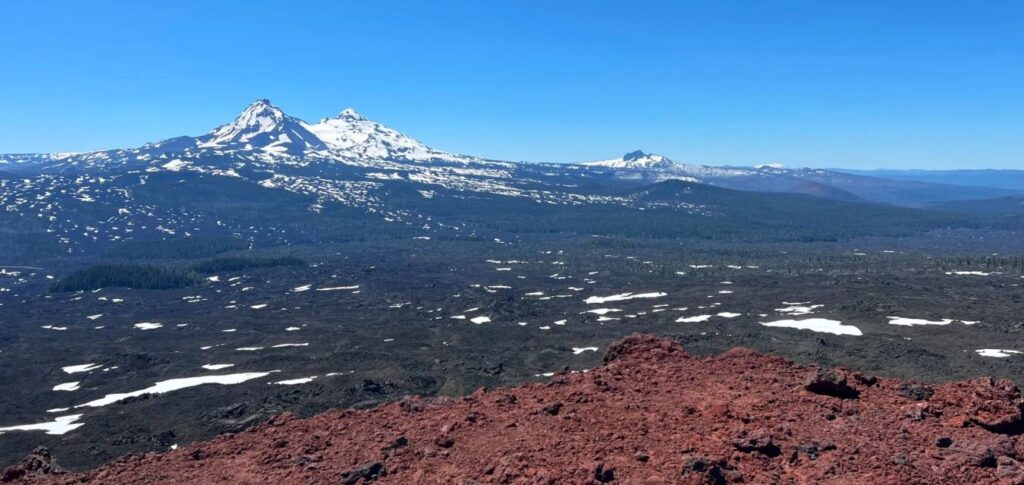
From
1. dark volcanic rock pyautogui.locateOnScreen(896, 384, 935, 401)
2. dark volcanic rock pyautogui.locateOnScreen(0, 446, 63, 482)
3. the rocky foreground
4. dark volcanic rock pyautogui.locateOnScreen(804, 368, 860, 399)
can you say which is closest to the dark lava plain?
dark volcanic rock pyautogui.locateOnScreen(0, 446, 63, 482)

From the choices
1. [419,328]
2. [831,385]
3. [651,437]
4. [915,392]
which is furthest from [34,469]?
[419,328]

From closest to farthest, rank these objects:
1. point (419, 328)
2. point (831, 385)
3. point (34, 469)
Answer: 1. point (831, 385)
2. point (34, 469)
3. point (419, 328)

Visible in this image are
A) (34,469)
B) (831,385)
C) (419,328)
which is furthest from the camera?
(419,328)

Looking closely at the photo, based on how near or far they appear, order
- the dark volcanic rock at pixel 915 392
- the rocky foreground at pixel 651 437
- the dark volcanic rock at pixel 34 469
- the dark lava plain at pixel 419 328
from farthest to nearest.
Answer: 1. the dark lava plain at pixel 419 328
2. the dark volcanic rock at pixel 34 469
3. the dark volcanic rock at pixel 915 392
4. the rocky foreground at pixel 651 437

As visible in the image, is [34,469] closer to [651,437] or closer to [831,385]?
[651,437]

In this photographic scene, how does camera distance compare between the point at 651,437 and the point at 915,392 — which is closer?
the point at 651,437

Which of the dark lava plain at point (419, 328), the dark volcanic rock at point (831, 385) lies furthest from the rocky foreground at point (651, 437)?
the dark lava plain at point (419, 328)

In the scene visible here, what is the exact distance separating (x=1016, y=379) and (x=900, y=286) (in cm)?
4565

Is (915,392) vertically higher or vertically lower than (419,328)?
higher

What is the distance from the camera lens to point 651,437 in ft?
45.5

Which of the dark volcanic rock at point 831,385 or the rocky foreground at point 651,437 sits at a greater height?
the dark volcanic rock at point 831,385

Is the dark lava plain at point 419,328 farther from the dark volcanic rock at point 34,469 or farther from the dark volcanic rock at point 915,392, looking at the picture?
the dark volcanic rock at point 915,392

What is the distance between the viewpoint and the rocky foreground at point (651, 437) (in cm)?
1247

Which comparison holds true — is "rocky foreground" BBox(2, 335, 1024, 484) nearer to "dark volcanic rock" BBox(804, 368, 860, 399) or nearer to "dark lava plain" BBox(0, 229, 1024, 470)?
"dark volcanic rock" BBox(804, 368, 860, 399)
